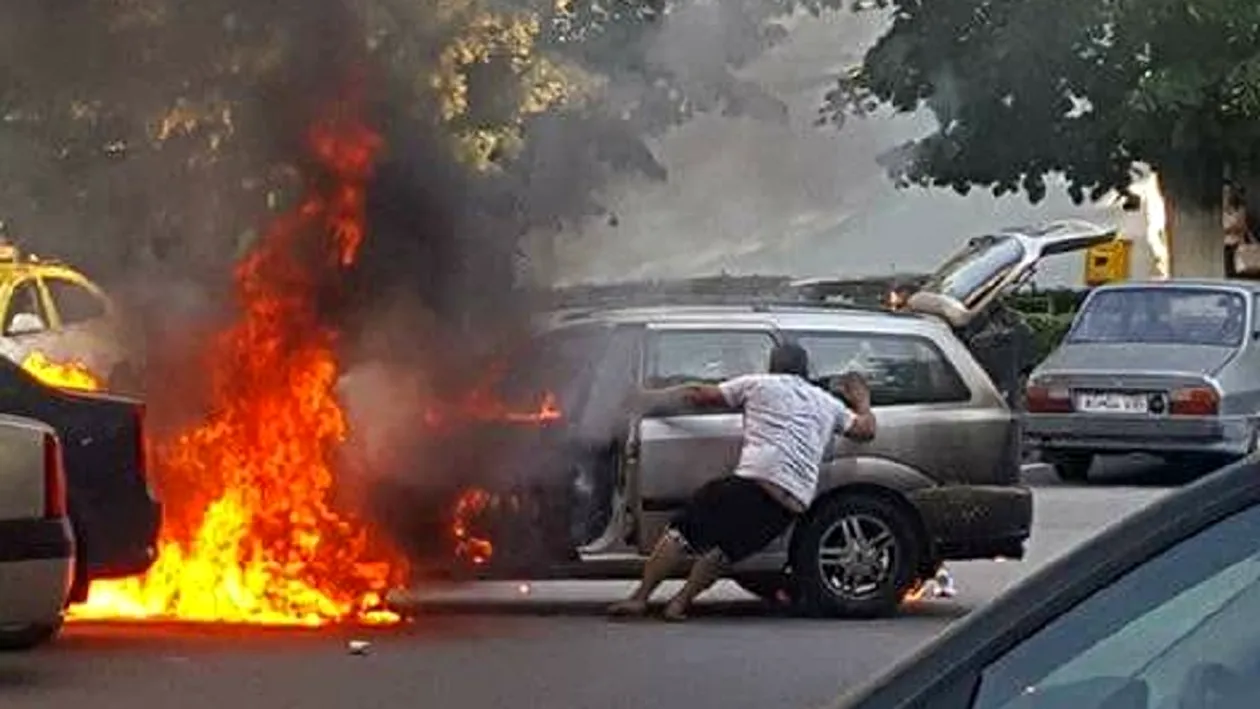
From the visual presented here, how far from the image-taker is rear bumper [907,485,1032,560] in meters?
12.6

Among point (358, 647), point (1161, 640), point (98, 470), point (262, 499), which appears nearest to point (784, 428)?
point (358, 647)

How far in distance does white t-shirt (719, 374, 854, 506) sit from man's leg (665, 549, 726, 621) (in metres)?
0.40

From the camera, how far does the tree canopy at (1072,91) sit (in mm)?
17562

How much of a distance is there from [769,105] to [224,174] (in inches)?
98.3

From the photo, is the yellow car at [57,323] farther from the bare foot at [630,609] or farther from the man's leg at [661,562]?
the man's leg at [661,562]

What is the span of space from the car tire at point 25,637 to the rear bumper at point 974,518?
404 cm

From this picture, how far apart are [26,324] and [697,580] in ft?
23.6

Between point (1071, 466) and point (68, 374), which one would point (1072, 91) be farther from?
point (68, 374)

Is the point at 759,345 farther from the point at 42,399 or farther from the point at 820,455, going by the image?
the point at 42,399

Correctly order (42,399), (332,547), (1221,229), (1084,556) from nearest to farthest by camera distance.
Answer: (1084,556)
(42,399)
(332,547)
(1221,229)

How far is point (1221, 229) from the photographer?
27.7 meters

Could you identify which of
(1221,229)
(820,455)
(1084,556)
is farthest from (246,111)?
(1221,229)

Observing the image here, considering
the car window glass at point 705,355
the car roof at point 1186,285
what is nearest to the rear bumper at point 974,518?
the car window glass at point 705,355

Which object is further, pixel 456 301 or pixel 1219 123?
pixel 1219 123
